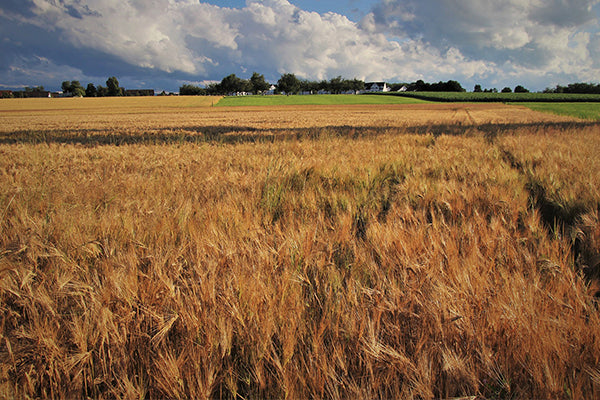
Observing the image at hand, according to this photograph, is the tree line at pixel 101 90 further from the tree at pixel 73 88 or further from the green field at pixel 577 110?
the green field at pixel 577 110

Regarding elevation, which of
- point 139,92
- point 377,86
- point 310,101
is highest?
point 377,86

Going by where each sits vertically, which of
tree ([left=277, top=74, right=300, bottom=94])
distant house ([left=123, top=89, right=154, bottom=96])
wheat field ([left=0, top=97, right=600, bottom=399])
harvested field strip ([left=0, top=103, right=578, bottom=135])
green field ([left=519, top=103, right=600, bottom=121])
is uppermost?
tree ([left=277, top=74, right=300, bottom=94])

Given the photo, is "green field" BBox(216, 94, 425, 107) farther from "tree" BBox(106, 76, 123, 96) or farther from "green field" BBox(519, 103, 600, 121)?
"tree" BBox(106, 76, 123, 96)

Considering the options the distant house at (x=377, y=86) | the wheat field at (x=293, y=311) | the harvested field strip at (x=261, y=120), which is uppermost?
the distant house at (x=377, y=86)

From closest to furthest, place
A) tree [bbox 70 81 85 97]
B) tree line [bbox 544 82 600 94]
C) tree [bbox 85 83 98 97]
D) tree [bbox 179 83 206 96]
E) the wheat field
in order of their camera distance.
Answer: the wheat field
tree line [bbox 544 82 600 94]
tree [bbox 70 81 85 97]
tree [bbox 85 83 98 97]
tree [bbox 179 83 206 96]

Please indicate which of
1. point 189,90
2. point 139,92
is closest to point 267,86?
point 189,90

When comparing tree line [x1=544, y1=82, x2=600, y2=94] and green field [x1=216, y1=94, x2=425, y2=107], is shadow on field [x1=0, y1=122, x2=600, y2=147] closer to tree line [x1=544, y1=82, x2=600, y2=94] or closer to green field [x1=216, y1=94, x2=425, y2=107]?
green field [x1=216, y1=94, x2=425, y2=107]

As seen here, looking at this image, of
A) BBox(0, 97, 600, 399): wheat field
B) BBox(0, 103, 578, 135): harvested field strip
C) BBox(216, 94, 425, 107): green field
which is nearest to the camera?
BBox(0, 97, 600, 399): wheat field

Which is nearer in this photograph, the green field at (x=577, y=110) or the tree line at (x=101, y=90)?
the green field at (x=577, y=110)

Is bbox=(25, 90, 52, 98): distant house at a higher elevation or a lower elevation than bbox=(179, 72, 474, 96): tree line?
lower

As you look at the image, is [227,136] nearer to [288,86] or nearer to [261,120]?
[261,120]

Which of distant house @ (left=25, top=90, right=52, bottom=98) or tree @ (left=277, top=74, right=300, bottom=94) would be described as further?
tree @ (left=277, top=74, right=300, bottom=94)

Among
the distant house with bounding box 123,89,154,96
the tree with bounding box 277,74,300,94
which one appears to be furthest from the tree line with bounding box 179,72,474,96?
the distant house with bounding box 123,89,154,96

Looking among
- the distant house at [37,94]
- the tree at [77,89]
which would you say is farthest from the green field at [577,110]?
the distant house at [37,94]
